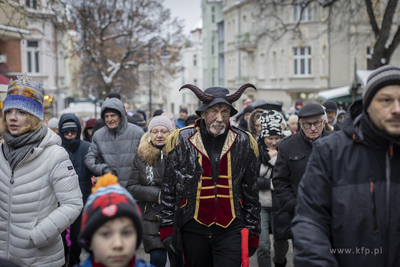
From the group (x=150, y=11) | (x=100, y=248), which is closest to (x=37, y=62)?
(x=150, y=11)

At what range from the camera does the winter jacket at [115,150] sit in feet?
21.6

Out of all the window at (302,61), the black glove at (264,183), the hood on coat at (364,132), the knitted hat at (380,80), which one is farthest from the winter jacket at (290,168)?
the window at (302,61)

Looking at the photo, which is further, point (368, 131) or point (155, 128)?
point (155, 128)

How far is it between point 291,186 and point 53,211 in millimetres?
2421

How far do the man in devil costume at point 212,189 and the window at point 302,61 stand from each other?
3150 cm

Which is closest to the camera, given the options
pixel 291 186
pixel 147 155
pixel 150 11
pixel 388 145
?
Answer: pixel 388 145

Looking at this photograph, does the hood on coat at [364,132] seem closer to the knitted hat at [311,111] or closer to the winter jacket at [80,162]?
the knitted hat at [311,111]

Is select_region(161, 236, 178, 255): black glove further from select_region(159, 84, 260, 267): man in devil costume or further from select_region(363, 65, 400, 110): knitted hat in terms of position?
select_region(363, 65, 400, 110): knitted hat

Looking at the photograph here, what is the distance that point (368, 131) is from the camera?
2.78m

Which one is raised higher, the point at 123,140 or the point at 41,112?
the point at 41,112

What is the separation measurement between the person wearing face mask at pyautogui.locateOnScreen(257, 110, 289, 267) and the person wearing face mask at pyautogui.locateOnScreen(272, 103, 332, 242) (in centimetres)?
71

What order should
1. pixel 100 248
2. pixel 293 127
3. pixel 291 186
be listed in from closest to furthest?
1. pixel 100 248
2. pixel 291 186
3. pixel 293 127

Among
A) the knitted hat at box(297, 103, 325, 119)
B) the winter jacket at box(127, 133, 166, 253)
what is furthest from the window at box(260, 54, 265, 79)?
the winter jacket at box(127, 133, 166, 253)

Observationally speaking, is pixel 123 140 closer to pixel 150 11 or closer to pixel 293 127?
pixel 293 127
